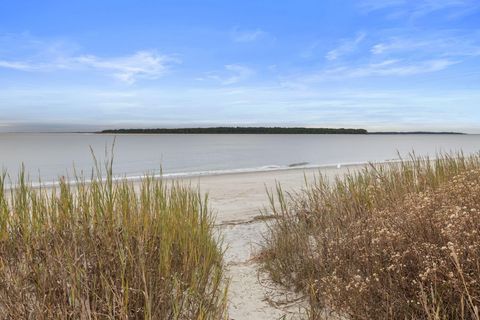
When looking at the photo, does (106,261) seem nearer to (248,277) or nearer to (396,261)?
(248,277)

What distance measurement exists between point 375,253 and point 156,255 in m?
1.81

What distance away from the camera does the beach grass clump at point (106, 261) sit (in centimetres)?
280

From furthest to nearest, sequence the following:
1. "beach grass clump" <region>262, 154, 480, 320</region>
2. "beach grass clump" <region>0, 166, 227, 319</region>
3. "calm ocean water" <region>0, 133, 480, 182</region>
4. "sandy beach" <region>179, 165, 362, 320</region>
→ "calm ocean water" <region>0, 133, 480, 182</region> → "sandy beach" <region>179, 165, 362, 320</region> → "beach grass clump" <region>0, 166, 227, 319</region> → "beach grass clump" <region>262, 154, 480, 320</region>

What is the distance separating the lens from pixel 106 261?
3256mm

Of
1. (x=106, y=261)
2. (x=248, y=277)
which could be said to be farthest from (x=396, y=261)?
(x=248, y=277)

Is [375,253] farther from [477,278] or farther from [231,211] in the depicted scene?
[231,211]

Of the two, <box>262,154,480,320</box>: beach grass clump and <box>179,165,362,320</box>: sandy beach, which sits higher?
<box>262,154,480,320</box>: beach grass clump

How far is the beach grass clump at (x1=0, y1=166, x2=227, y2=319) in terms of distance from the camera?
2.80 meters

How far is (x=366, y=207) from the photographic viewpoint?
5.07 meters

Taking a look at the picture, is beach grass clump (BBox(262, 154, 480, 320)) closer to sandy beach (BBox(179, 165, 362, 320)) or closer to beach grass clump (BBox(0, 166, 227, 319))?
sandy beach (BBox(179, 165, 362, 320))

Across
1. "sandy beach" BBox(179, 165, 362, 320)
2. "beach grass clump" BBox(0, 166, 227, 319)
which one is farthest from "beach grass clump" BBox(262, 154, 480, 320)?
"beach grass clump" BBox(0, 166, 227, 319)

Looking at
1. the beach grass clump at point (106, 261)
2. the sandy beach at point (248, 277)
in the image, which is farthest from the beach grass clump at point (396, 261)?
the beach grass clump at point (106, 261)

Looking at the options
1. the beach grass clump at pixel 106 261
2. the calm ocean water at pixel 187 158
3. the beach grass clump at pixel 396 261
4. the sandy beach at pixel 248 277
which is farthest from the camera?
the calm ocean water at pixel 187 158

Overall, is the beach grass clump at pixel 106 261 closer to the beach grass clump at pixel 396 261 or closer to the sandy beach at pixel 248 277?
the sandy beach at pixel 248 277
